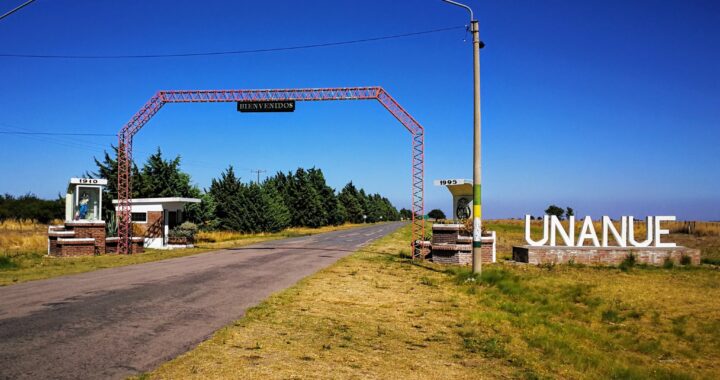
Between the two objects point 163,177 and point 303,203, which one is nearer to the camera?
point 163,177

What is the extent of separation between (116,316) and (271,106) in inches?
616

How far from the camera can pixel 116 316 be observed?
8430mm

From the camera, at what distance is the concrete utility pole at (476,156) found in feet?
49.9

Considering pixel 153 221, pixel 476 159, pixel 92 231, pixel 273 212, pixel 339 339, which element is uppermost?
pixel 476 159

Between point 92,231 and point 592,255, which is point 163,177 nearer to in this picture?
point 92,231

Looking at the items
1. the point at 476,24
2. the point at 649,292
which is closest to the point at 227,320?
the point at 649,292

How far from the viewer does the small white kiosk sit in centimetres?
2111

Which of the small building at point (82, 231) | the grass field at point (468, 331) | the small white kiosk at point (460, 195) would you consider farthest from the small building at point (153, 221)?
the grass field at point (468, 331)

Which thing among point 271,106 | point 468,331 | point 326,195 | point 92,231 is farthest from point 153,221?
point 326,195

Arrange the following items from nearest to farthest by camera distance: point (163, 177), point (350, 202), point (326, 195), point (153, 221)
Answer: point (153, 221), point (163, 177), point (326, 195), point (350, 202)

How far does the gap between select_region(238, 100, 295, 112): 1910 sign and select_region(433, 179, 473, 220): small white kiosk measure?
730 cm

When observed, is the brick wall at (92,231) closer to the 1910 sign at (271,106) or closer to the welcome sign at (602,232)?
the 1910 sign at (271,106)

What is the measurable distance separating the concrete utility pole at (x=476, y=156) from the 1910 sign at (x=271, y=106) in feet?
30.4

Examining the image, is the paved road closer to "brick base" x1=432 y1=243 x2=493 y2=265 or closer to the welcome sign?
"brick base" x1=432 y1=243 x2=493 y2=265
